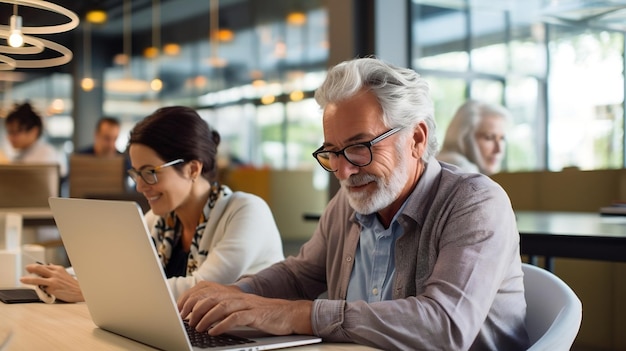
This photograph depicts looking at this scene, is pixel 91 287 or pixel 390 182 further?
pixel 390 182

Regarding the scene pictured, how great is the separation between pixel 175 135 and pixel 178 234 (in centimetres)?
37

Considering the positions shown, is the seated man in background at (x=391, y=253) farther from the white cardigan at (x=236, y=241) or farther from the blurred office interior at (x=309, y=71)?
the white cardigan at (x=236, y=241)

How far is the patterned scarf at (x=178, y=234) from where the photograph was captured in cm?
238

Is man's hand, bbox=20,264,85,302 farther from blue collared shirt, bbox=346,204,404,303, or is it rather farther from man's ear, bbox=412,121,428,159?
man's ear, bbox=412,121,428,159

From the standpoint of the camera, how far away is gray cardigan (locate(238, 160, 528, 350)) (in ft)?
4.28

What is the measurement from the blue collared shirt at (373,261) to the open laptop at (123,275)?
39cm

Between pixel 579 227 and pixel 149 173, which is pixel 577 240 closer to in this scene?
pixel 579 227

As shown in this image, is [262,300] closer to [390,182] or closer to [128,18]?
[390,182]

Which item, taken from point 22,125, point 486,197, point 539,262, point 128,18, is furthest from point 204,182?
point 128,18


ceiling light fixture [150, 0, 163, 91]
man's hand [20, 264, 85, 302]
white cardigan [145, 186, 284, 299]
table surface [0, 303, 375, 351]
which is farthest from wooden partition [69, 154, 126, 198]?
ceiling light fixture [150, 0, 163, 91]

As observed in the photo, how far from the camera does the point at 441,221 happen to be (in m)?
1.53

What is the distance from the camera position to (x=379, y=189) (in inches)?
64.9

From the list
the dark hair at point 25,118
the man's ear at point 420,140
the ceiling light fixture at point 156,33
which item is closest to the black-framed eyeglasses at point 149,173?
the man's ear at point 420,140

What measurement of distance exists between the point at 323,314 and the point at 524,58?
7.06 m
